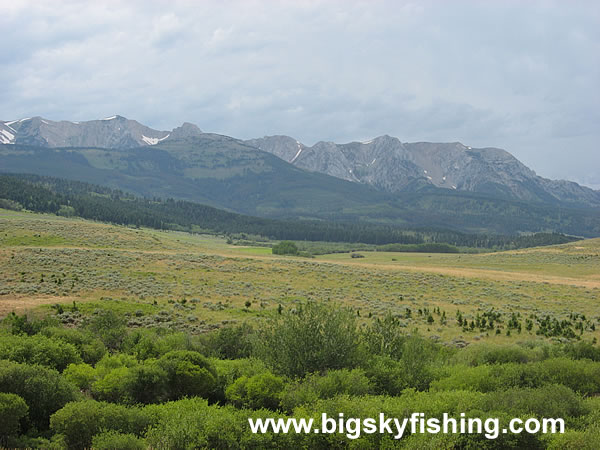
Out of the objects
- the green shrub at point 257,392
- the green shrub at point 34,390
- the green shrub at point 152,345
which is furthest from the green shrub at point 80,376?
the green shrub at point 257,392

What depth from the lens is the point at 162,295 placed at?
5200 cm

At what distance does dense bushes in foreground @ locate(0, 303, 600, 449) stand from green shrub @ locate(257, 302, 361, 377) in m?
0.07

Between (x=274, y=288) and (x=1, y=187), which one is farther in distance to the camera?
(x=1, y=187)

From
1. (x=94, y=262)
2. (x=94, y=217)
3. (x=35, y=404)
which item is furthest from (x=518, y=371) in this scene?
(x=94, y=217)

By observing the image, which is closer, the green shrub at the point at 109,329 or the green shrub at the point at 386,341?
the green shrub at the point at 386,341

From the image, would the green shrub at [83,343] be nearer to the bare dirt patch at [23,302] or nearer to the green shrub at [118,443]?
the bare dirt patch at [23,302]

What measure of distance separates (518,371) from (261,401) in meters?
13.4

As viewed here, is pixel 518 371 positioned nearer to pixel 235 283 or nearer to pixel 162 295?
pixel 162 295

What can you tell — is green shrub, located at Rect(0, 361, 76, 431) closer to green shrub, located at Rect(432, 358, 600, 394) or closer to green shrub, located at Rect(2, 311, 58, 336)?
green shrub, located at Rect(2, 311, 58, 336)

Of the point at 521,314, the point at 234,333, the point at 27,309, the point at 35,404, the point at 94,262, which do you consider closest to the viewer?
the point at 35,404

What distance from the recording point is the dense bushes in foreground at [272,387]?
15.9m

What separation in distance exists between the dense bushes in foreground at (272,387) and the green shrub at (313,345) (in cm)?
7

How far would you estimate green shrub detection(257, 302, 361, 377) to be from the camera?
85.0 ft

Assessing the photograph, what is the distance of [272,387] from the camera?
21.5 metres
